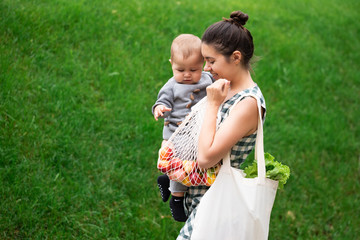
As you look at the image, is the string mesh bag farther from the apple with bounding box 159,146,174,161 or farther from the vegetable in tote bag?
the vegetable in tote bag

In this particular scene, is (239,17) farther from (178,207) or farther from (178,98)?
(178,207)

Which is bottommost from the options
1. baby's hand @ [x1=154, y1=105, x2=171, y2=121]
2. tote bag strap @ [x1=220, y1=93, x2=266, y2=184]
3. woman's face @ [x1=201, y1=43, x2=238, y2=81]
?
tote bag strap @ [x1=220, y1=93, x2=266, y2=184]

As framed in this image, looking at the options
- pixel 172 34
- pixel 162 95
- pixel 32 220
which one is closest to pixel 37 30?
pixel 172 34

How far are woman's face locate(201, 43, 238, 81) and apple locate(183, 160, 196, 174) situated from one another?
0.49m

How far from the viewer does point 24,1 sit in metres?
5.24

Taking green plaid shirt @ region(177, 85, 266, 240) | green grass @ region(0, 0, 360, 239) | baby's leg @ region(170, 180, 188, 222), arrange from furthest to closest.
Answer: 1. green grass @ region(0, 0, 360, 239)
2. baby's leg @ region(170, 180, 188, 222)
3. green plaid shirt @ region(177, 85, 266, 240)

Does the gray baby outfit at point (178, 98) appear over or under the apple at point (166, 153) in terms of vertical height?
over

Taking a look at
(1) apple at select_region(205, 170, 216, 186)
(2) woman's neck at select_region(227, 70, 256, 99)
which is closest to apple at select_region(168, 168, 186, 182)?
(1) apple at select_region(205, 170, 216, 186)

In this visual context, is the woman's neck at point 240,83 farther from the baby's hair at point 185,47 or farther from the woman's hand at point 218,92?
the baby's hair at point 185,47

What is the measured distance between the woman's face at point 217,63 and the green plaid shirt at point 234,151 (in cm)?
13

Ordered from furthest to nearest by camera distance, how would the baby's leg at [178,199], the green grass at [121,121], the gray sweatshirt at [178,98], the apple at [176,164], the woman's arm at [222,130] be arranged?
the green grass at [121,121], the baby's leg at [178,199], the gray sweatshirt at [178,98], the apple at [176,164], the woman's arm at [222,130]

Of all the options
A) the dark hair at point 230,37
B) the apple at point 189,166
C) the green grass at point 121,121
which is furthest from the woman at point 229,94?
the green grass at point 121,121

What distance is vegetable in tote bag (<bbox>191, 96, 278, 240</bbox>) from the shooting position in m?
2.34

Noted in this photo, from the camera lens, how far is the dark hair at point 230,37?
234 cm
